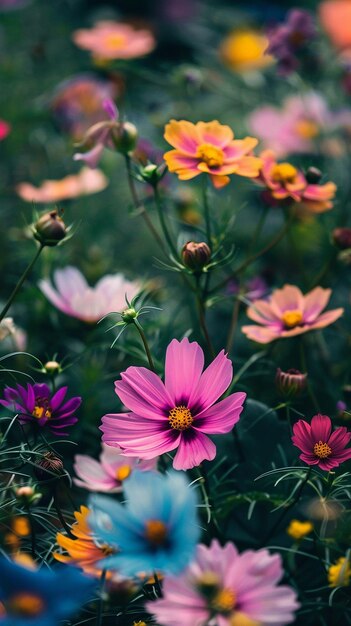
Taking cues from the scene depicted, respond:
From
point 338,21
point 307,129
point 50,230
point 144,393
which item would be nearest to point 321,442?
point 144,393

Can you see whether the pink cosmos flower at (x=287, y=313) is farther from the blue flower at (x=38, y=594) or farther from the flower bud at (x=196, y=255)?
the blue flower at (x=38, y=594)

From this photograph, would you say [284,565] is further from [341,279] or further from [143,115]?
[143,115]

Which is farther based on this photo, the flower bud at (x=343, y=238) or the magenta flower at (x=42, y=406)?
the flower bud at (x=343, y=238)

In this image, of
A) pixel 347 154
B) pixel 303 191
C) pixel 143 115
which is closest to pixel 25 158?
pixel 143 115

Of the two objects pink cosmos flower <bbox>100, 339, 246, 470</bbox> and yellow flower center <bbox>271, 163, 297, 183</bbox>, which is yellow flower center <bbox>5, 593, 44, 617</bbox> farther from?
yellow flower center <bbox>271, 163, 297, 183</bbox>

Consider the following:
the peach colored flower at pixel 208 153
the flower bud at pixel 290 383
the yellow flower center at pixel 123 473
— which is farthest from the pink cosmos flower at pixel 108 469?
the peach colored flower at pixel 208 153

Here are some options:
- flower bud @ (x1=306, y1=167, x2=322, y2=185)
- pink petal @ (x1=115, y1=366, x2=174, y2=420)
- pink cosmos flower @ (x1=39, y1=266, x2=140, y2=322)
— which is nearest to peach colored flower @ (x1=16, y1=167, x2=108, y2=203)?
pink cosmos flower @ (x1=39, y1=266, x2=140, y2=322)
